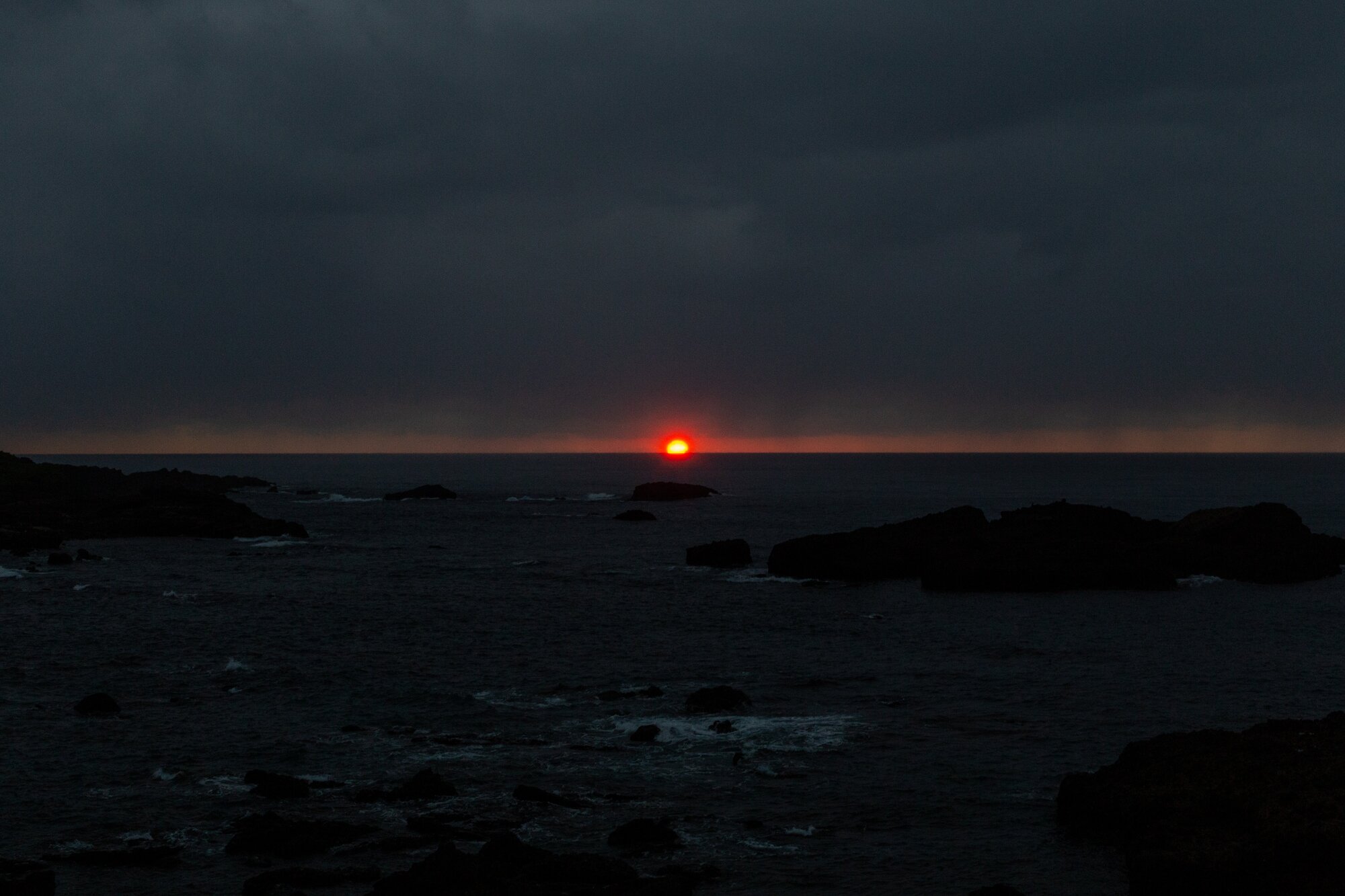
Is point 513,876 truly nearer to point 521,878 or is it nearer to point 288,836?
point 521,878

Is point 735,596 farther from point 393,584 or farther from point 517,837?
point 517,837

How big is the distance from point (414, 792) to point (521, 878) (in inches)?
351

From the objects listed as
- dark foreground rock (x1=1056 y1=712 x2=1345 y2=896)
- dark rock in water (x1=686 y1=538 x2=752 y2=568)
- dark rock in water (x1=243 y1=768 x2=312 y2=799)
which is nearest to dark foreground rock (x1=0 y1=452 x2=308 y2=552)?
dark rock in water (x1=686 y1=538 x2=752 y2=568)

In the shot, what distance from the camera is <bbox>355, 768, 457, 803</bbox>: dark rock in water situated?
32875 mm

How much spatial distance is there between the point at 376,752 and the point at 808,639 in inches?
1163

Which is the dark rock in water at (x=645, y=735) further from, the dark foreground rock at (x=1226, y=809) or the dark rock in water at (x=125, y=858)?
the dark rock in water at (x=125, y=858)

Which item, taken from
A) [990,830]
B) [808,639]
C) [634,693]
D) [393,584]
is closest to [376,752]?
[634,693]

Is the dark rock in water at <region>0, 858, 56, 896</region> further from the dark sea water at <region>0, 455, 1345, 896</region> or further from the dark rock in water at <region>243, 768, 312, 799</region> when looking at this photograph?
the dark rock in water at <region>243, 768, 312, 799</region>

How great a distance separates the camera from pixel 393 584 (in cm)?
8625

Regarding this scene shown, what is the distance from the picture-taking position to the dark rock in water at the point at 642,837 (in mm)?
29344

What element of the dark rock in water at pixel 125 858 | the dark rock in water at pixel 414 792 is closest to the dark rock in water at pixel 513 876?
the dark rock in water at pixel 125 858

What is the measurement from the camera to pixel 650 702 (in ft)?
152

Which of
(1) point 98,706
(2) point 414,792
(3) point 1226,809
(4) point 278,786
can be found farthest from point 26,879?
(3) point 1226,809

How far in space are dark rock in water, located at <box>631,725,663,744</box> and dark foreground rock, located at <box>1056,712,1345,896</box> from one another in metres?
13.9
